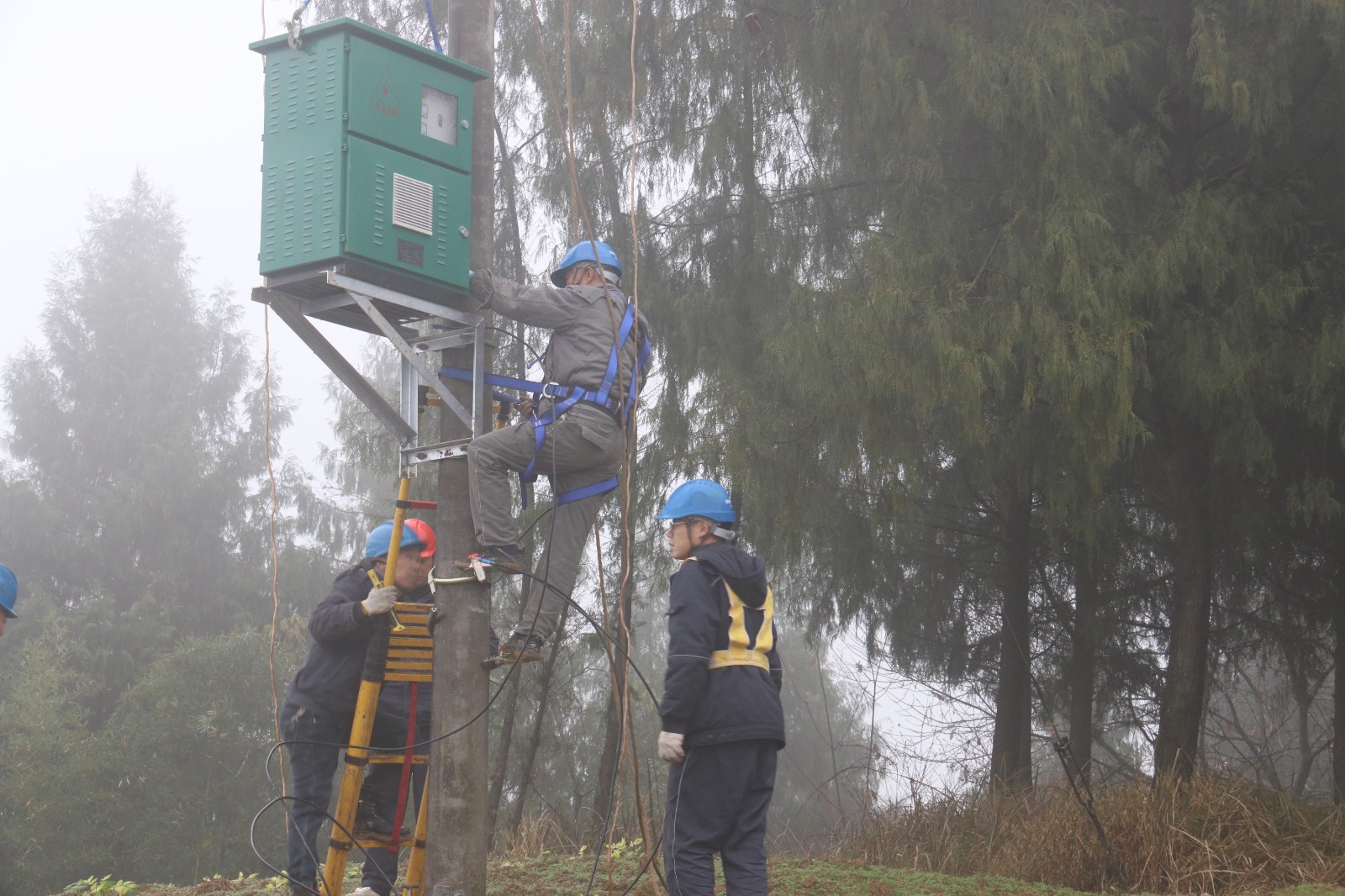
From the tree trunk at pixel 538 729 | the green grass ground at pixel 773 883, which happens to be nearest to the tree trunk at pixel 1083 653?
the green grass ground at pixel 773 883

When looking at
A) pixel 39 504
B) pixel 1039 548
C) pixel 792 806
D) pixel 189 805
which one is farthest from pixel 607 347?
pixel 39 504

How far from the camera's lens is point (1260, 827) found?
23.8 ft

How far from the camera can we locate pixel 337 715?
19.3 ft

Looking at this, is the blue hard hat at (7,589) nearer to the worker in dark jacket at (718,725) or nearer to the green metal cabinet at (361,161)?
the green metal cabinet at (361,161)

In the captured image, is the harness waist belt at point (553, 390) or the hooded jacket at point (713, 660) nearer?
the hooded jacket at point (713, 660)

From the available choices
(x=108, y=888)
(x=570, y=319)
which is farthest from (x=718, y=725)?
(x=108, y=888)

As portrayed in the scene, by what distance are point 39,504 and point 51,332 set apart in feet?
19.8

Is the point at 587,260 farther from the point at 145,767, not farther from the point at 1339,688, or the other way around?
the point at 145,767

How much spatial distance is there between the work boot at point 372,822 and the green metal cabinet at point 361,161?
2346 millimetres

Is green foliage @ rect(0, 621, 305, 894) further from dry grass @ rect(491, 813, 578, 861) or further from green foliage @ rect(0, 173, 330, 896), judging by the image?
dry grass @ rect(491, 813, 578, 861)

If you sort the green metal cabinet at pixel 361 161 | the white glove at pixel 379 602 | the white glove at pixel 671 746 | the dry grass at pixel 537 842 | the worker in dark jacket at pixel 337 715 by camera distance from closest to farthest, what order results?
1. the white glove at pixel 671 746
2. the green metal cabinet at pixel 361 161
3. the white glove at pixel 379 602
4. the worker in dark jacket at pixel 337 715
5. the dry grass at pixel 537 842

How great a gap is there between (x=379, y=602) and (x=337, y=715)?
0.74 m

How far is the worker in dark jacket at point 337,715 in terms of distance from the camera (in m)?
5.64

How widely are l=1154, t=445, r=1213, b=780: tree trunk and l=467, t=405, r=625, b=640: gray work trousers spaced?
472 cm
